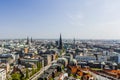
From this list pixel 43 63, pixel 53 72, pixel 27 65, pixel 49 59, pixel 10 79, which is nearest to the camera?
pixel 10 79

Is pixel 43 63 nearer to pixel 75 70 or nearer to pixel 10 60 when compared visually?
pixel 10 60

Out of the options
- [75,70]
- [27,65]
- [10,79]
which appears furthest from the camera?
[27,65]

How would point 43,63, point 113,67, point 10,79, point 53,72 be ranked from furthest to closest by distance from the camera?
point 43,63
point 113,67
point 53,72
point 10,79

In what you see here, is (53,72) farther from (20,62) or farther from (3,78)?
(20,62)

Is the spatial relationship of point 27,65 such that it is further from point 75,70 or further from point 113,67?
point 113,67

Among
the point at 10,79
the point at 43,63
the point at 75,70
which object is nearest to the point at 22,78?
the point at 10,79

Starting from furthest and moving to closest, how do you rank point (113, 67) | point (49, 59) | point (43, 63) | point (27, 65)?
point (49, 59) → point (43, 63) → point (27, 65) → point (113, 67)

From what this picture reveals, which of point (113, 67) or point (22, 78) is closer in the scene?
point (22, 78)

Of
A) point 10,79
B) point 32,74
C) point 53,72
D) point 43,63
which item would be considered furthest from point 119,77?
point 43,63

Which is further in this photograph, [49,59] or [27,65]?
[49,59]
